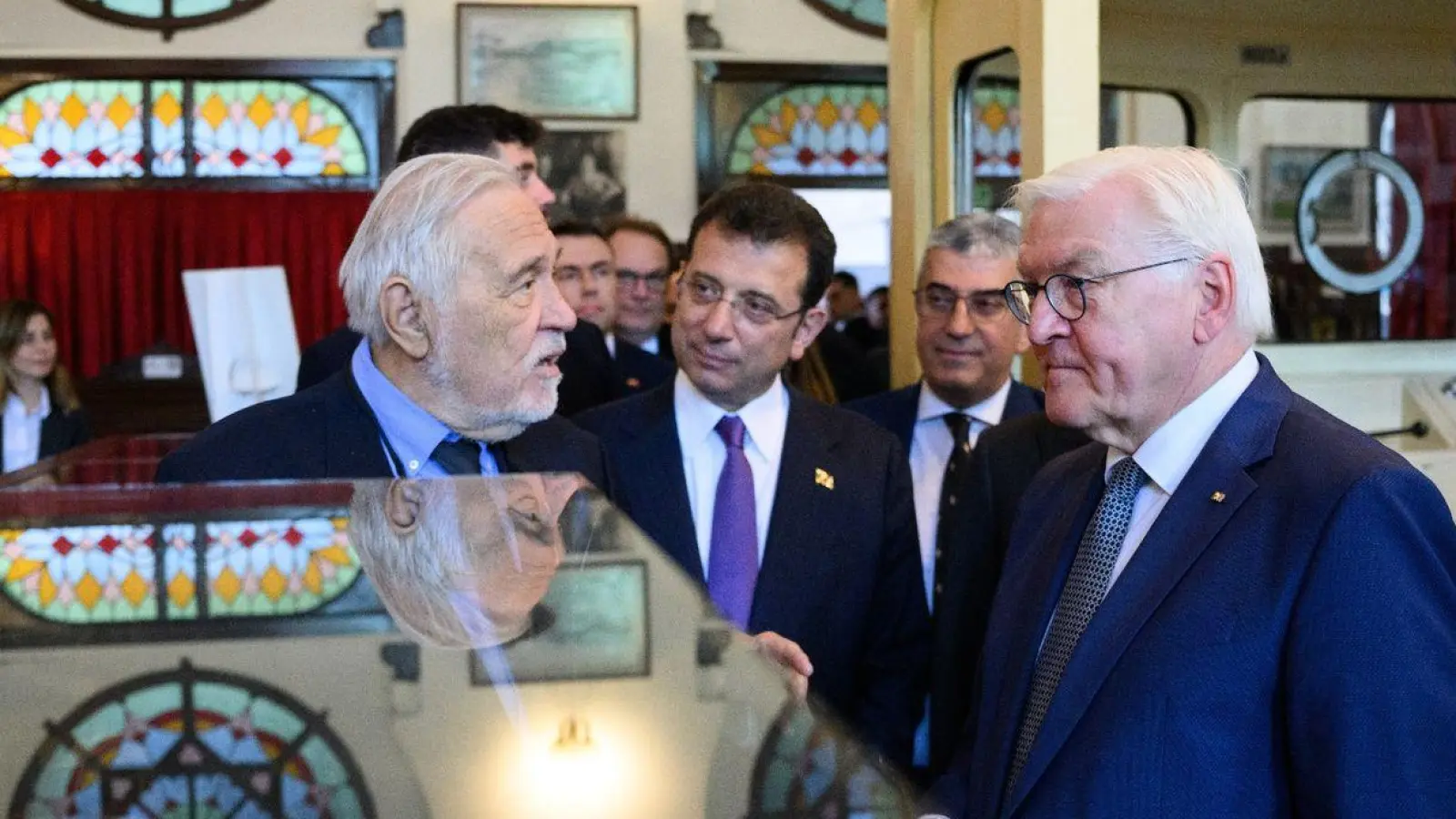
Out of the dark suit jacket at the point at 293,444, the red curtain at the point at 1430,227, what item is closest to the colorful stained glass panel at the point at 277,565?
the dark suit jacket at the point at 293,444

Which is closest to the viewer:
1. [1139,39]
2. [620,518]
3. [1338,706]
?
[620,518]

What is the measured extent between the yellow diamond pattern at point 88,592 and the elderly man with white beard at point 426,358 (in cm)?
101

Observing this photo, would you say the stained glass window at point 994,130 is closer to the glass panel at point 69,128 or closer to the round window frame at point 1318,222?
the round window frame at point 1318,222

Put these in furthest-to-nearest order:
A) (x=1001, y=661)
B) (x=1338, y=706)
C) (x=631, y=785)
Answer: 1. (x=1001, y=661)
2. (x=1338, y=706)
3. (x=631, y=785)

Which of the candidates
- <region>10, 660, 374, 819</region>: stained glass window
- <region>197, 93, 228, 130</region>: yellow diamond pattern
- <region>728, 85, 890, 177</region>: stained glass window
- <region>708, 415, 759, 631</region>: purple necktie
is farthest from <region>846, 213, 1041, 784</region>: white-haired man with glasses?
<region>197, 93, 228, 130</region>: yellow diamond pattern

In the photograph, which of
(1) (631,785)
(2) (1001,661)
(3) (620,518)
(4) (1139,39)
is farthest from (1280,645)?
(4) (1139,39)

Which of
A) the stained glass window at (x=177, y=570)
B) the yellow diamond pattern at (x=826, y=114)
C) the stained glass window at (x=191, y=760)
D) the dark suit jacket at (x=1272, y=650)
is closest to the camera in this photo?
the stained glass window at (x=191, y=760)

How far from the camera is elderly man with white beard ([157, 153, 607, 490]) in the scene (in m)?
2.20

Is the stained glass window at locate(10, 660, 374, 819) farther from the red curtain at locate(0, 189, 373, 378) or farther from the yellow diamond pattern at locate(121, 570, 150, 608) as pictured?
the red curtain at locate(0, 189, 373, 378)

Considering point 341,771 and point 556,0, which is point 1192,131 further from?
point 556,0

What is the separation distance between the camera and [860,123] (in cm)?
1217

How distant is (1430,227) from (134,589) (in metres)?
4.08

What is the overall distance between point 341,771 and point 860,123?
38.5 ft

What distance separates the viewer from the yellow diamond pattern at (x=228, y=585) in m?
1.10
